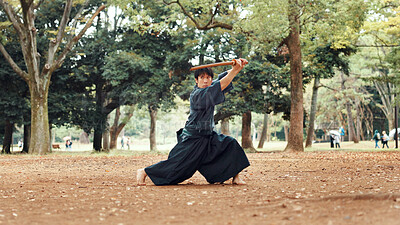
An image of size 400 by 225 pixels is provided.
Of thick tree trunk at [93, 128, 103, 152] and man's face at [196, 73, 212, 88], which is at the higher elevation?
man's face at [196, 73, 212, 88]

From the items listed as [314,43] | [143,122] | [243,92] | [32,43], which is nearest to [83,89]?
[32,43]

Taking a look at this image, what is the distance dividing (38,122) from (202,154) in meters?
15.3

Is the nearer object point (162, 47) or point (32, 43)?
point (32, 43)

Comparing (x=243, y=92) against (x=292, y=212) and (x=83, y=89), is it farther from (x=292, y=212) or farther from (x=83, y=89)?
(x=292, y=212)

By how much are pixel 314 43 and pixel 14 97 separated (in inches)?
661

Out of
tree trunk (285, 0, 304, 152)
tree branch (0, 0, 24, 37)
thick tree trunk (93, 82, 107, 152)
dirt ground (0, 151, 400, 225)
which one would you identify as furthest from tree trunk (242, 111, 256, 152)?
dirt ground (0, 151, 400, 225)

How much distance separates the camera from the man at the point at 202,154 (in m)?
6.39

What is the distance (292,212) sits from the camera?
363cm

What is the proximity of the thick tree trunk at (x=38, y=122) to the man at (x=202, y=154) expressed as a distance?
48.7 feet

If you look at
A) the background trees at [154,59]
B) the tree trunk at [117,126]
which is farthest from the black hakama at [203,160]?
the tree trunk at [117,126]

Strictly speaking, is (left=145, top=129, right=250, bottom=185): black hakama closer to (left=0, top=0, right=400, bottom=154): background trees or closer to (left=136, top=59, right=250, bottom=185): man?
(left=136, top=59, right=250, bottom=185): man

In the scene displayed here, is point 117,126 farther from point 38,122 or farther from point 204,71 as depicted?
point 204,71

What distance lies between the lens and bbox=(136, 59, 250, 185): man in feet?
21.0

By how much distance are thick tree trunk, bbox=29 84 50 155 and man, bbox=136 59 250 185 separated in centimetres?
1483
